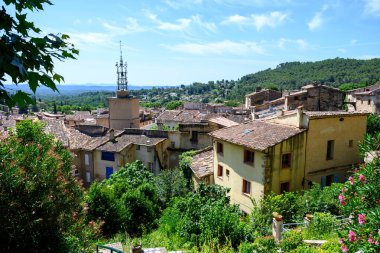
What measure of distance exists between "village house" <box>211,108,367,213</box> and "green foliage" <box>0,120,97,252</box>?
40.5ft

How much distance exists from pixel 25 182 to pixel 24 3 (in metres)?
4.15

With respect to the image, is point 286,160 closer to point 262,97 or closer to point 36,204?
point 36,204

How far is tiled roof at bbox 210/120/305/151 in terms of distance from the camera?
18312 mm

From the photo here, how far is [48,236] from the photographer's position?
259 inches

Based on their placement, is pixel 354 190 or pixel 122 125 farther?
pixel 122 125

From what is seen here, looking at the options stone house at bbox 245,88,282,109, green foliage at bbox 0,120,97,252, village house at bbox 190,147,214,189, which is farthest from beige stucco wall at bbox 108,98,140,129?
stone house at bbox 245,88,282,109

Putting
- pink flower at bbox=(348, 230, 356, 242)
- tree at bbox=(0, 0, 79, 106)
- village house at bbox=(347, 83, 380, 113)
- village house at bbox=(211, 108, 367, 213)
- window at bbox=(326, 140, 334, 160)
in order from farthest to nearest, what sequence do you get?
village house at bbox=(347, 83, 380, 113)
window at bbox=(326, 140, 334, 160)
village house at bbox=(211, 108, 367, 213)
pink flower at bbox=(348, 230, 356, 242)
tree at bbox=(0, 0, 79, 106)

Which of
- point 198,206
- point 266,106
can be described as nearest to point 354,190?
point 198,206

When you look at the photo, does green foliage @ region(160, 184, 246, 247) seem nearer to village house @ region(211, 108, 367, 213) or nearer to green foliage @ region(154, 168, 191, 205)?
village house @ region(211, 108, 367, 213)

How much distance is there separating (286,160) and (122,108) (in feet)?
77.9

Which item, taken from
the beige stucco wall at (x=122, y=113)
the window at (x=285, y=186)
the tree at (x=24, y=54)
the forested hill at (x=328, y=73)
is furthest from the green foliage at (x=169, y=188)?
the forested hill at (x=328, y=73)

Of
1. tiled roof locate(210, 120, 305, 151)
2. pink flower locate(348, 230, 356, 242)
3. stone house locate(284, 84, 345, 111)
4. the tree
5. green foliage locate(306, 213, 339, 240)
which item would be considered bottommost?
green foliage locate(306, 213, 339, 240)

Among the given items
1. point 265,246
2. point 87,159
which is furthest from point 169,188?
point 265,246

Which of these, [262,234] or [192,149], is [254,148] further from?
[192,149]
